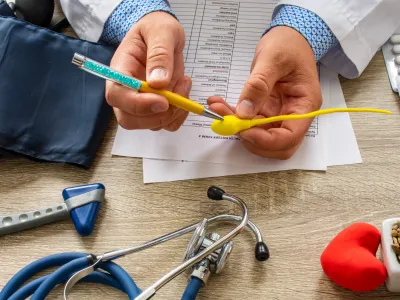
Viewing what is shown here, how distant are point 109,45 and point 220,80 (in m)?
0.18

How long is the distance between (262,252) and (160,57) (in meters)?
0.26

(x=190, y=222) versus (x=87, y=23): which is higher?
(x=87, y=23)

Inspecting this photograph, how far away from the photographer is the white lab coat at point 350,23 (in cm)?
67

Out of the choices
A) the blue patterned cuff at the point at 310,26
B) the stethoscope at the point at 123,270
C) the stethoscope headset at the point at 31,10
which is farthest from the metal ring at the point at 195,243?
the stethoscope headset at the point at 31,10

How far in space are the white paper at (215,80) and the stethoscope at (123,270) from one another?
116mm

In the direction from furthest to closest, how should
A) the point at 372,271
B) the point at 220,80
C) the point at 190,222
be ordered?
1. the point at 220,80
2. the point at 190,222
3. the point at 372,271

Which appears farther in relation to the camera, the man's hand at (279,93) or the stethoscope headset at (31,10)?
the stethoscope headset at (31,10)

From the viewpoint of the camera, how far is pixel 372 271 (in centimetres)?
47

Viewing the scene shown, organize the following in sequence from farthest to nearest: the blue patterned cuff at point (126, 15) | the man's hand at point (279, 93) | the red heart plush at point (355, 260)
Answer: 1. the blue patterned cuff at point (126, 15)
2. the man's hand at point (279, 93)
3. the red heart plush at point (355, 260)

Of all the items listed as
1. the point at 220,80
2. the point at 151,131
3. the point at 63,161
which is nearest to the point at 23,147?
the point at 63,161

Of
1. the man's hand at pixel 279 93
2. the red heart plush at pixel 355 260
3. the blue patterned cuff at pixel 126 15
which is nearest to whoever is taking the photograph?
the red heart plush at pixel 355 260

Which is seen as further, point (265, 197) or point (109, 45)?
point (109, 45)

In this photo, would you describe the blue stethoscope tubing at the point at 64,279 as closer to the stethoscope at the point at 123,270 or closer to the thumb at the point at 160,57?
the stethoscope at the point at 123,270

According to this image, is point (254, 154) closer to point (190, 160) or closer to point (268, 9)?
point (190, 160)
